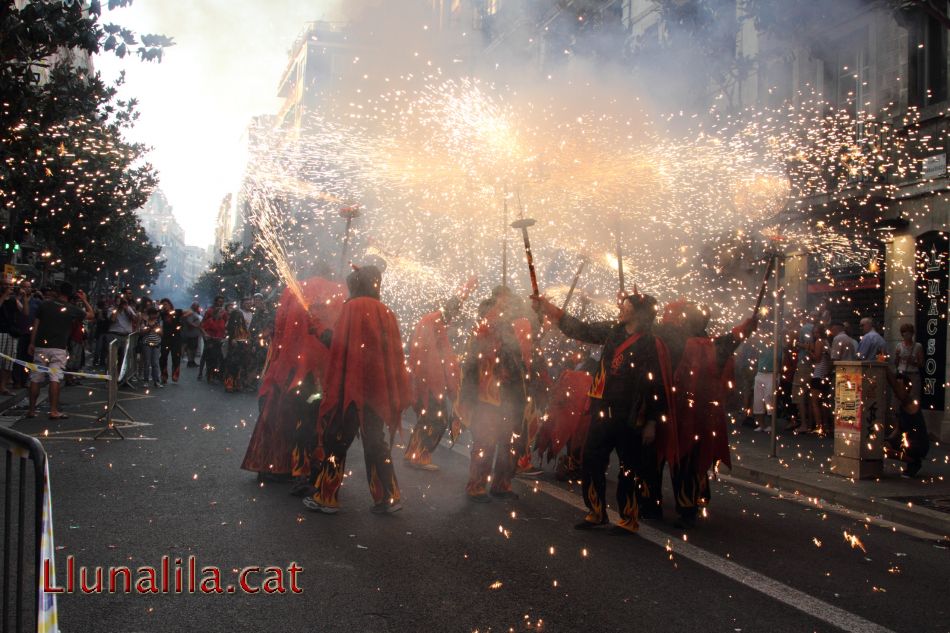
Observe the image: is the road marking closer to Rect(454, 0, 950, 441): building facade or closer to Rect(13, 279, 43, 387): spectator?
Rect(454, 0, 950, 441): building facade

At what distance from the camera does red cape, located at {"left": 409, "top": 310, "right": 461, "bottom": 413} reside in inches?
330

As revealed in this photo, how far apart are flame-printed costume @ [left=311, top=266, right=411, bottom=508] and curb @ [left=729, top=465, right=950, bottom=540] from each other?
4.05 m

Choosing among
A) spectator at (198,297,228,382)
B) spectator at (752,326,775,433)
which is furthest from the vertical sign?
spectator at (198,297,228,382)

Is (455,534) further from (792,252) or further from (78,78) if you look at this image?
(792,252)

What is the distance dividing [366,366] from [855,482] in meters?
5.13

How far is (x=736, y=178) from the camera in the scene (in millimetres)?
14789

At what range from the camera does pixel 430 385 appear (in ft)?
27.5

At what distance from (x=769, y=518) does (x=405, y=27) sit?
30.5 metres

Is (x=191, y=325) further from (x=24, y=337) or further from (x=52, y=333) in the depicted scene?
(x=52, y=333)

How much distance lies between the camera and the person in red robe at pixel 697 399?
6.27 metres

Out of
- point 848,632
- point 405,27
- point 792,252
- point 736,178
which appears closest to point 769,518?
point 848,632

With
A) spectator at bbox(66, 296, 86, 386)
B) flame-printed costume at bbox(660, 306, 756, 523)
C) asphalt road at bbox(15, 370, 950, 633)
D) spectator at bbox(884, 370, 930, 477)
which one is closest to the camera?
asphalt road at bbox(15, 370, 950, 633)

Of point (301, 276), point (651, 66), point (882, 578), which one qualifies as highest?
point (651, 66)

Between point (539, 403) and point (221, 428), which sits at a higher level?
point (539, 403)
